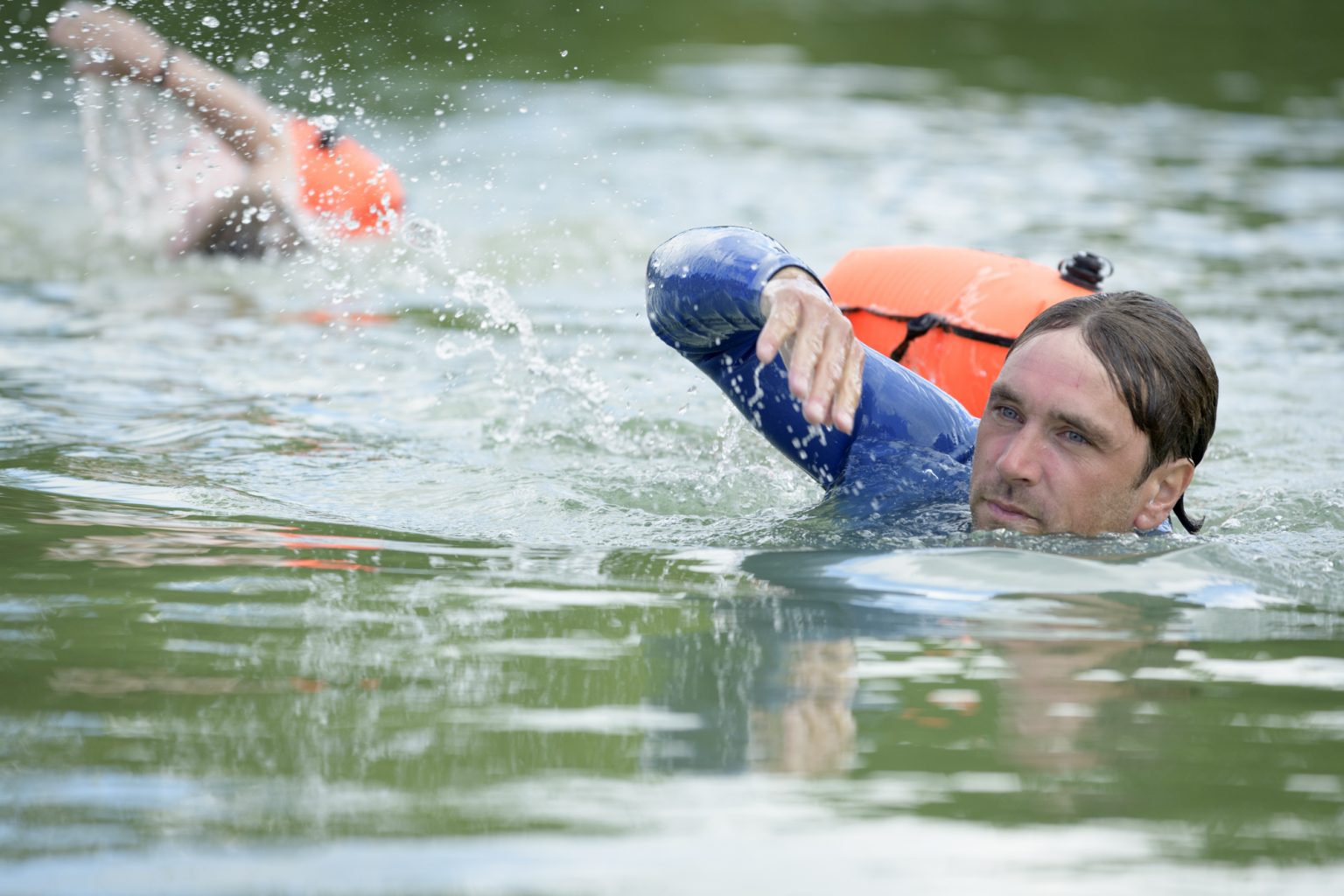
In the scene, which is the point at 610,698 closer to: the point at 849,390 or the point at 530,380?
the point at 849,390

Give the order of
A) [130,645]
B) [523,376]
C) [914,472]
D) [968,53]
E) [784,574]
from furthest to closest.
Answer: [968,53] < [523,376] < [914,472] < [784,574] < [130,645]

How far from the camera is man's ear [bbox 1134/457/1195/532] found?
10.9ft

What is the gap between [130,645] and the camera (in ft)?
8.27

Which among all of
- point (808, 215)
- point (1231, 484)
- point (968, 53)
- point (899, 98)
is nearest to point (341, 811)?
point (1231, 484)

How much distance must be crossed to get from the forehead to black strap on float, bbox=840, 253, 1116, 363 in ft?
3.81

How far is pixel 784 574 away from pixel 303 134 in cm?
485

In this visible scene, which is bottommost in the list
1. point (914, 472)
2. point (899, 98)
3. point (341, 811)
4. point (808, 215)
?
point (341, 811)

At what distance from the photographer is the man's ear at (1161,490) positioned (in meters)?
3.32

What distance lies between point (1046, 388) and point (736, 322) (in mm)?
648

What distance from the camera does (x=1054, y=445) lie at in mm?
3201

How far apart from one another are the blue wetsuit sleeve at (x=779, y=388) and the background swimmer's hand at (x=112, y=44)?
3565 millimetres

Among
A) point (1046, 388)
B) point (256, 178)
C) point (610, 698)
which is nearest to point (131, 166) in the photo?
point (256, 178)

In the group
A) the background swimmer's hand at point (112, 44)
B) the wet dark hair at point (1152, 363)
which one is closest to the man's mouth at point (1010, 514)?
the wet dark hair at point (1152, 363)

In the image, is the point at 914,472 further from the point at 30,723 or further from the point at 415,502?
the point at 30,723
